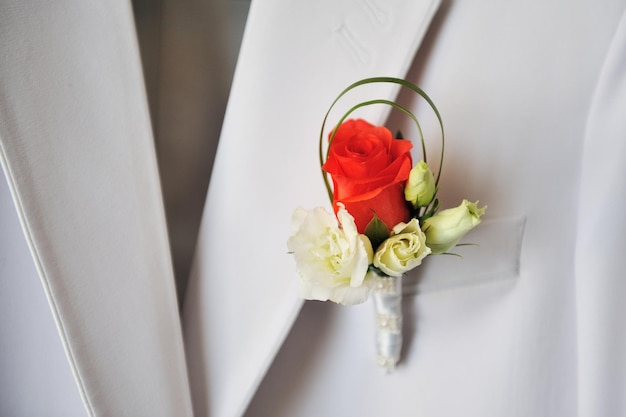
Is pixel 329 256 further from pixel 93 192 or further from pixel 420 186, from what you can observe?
pixel 93 192

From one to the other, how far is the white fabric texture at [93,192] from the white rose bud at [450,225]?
24cm

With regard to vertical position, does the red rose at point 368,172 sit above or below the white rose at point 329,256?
above

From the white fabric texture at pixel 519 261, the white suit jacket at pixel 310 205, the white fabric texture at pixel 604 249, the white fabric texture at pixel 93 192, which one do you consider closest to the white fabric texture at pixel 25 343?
the white suit jacket at pixel 310 205

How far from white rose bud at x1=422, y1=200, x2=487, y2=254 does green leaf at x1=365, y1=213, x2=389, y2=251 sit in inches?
1.3

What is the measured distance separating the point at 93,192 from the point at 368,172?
9.6 inches

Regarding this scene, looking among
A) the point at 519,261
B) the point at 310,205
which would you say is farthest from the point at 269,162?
the point at 519,261

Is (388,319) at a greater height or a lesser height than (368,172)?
lesser

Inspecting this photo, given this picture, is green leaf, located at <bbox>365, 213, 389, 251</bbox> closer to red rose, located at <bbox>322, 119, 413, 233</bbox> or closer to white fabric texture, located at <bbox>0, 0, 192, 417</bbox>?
red rose, located at <bbox>322, 119, 413, 233</bbox>

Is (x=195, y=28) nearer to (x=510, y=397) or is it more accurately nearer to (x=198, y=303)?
(x=198, y=303)

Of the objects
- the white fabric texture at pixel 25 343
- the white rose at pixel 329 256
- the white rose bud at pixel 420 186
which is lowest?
the white fabric texture at pixel 25 343

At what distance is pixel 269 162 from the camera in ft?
1.49

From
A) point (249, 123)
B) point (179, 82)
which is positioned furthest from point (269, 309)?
point (179, 82)

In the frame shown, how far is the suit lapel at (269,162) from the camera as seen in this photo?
431 millimetres

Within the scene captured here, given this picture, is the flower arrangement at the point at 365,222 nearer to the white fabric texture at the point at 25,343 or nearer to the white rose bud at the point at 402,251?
the white rose bud at the point at 402,251
